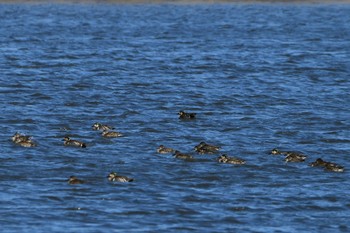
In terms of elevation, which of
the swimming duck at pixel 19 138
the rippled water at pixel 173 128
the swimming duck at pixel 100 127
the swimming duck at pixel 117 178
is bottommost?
the rippled water at pixel 173 128

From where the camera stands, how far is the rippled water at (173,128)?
2223 cm

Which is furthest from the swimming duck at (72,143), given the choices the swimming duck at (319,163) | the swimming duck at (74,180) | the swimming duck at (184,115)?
the swimming duck at (319,163)

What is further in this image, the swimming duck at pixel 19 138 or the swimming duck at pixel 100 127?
the swimming duck at pixel 100 127

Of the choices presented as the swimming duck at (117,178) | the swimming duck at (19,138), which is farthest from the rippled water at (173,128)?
the swimming duck at (19,138)

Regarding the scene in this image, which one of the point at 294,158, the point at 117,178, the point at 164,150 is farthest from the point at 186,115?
the point at 117,178

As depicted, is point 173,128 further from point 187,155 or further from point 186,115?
point 187,155

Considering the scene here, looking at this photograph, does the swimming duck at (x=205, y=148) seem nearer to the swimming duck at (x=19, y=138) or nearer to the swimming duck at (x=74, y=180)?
the swimming duck at (x=74, y=180)

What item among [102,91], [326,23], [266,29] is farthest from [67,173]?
[326,23]

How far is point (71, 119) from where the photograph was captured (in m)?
32.1

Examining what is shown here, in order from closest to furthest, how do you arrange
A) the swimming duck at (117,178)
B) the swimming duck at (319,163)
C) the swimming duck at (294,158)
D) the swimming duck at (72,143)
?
the swimming duck at (117,178)
the swimming duck at (319,163)
the swimming duck at (294,158)
the swimming duck at (72,143)

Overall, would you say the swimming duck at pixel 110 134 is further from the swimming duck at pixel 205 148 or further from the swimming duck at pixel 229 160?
the swimming duck at pixel 229 160

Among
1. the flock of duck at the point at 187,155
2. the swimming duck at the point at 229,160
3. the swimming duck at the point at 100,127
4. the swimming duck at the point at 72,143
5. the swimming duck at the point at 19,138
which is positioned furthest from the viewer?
the swimming duck at the point at 100,127

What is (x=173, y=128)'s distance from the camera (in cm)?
3100

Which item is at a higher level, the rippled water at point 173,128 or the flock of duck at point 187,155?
the flock of duck at point 187,155
